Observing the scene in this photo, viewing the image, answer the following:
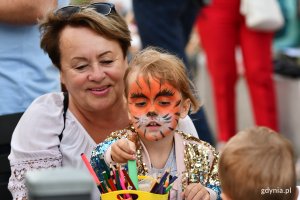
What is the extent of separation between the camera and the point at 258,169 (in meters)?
2.34

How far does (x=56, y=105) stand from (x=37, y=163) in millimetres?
264

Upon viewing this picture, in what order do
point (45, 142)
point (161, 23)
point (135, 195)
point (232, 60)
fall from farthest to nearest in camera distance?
point (232, 60)
point (161, 23)
point (45, 142)
point (135, 195)

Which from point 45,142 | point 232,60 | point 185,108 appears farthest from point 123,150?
point 232,60

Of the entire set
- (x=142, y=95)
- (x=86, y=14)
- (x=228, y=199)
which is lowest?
(x=228, y=199)

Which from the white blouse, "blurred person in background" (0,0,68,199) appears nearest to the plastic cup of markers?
the white blouse

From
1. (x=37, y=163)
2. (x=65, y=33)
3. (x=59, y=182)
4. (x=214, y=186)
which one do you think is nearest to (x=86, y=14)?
(x=65, y=33)

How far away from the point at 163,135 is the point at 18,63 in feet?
2.79

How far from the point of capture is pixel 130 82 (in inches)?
111

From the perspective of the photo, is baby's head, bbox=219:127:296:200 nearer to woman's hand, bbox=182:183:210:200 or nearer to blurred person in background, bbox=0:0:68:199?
woman's hand, bbox=182:183:210:200

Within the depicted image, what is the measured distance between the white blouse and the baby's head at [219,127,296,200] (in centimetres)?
69

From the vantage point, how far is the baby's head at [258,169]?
91.9 inches

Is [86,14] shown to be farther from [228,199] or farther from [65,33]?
[228,199]
